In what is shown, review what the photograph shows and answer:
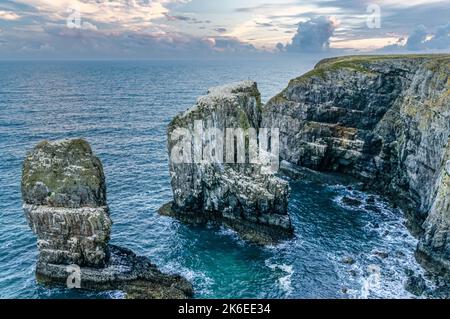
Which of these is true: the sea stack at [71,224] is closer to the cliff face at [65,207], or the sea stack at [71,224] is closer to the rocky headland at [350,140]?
the cliff face at [65,207]

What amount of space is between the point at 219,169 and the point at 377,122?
3834 cm

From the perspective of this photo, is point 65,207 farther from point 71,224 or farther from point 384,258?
point 384,258

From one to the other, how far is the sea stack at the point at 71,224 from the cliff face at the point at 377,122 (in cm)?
4458

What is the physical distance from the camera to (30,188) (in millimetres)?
53781

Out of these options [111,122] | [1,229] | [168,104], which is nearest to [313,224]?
[1,229]

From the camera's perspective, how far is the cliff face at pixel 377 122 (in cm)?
6906

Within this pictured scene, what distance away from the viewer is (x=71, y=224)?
53.4 meters

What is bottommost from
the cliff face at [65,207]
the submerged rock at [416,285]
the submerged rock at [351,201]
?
the submerged rock at [416,285]

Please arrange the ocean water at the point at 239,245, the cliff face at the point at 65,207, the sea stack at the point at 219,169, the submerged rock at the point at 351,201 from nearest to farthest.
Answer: the cliff face at the point at 65,207 → the ocean water at the point at 239,245 → the sea stack at the point at 219,169 → the submerged rock at the point at 351,201

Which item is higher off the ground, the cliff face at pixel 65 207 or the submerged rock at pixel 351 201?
the cliff face at pixel 65 207

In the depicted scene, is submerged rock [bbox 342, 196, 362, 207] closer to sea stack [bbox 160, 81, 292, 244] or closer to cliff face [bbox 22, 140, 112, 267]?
sea stack [bbox 160, 81, 292, 244]

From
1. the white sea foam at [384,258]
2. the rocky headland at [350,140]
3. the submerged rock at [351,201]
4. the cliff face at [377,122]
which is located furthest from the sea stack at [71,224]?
the cliff face at [377,122]

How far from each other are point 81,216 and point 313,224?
1500 inches

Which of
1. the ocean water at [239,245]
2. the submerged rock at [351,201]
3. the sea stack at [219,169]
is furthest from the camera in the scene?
the submerged rock at [351,201]
